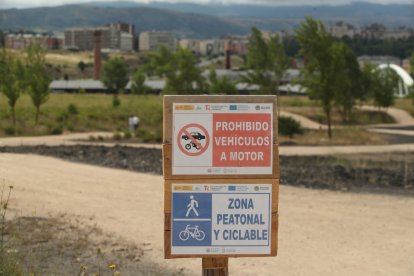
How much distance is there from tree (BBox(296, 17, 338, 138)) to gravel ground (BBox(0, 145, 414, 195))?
8.81m

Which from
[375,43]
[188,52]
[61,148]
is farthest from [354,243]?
[375,43]

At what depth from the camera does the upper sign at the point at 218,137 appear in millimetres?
5258

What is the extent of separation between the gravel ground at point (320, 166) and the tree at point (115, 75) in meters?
49.1

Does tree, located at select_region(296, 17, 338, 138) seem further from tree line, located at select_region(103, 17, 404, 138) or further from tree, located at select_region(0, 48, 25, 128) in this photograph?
tree, located at select_region(0, 48, 25, 128)

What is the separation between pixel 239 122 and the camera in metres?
5.27

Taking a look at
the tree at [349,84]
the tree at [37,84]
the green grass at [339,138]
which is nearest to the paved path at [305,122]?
the tree at [349,84]

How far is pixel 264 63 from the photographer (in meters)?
46.9

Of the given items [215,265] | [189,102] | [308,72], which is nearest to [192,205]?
[215,265]

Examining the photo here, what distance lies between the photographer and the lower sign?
5.25 meters

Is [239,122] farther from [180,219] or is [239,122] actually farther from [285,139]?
[285,139]

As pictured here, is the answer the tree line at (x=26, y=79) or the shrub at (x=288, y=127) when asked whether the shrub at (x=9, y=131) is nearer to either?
the tree line at (x=26, y=79)

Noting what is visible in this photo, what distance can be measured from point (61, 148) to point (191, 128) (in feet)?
69.0

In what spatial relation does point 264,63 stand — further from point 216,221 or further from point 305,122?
point 216,221

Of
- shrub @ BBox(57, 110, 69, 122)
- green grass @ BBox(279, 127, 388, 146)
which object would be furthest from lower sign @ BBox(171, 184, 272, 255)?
shrub @ BBox(57, 110, 69, 122)
